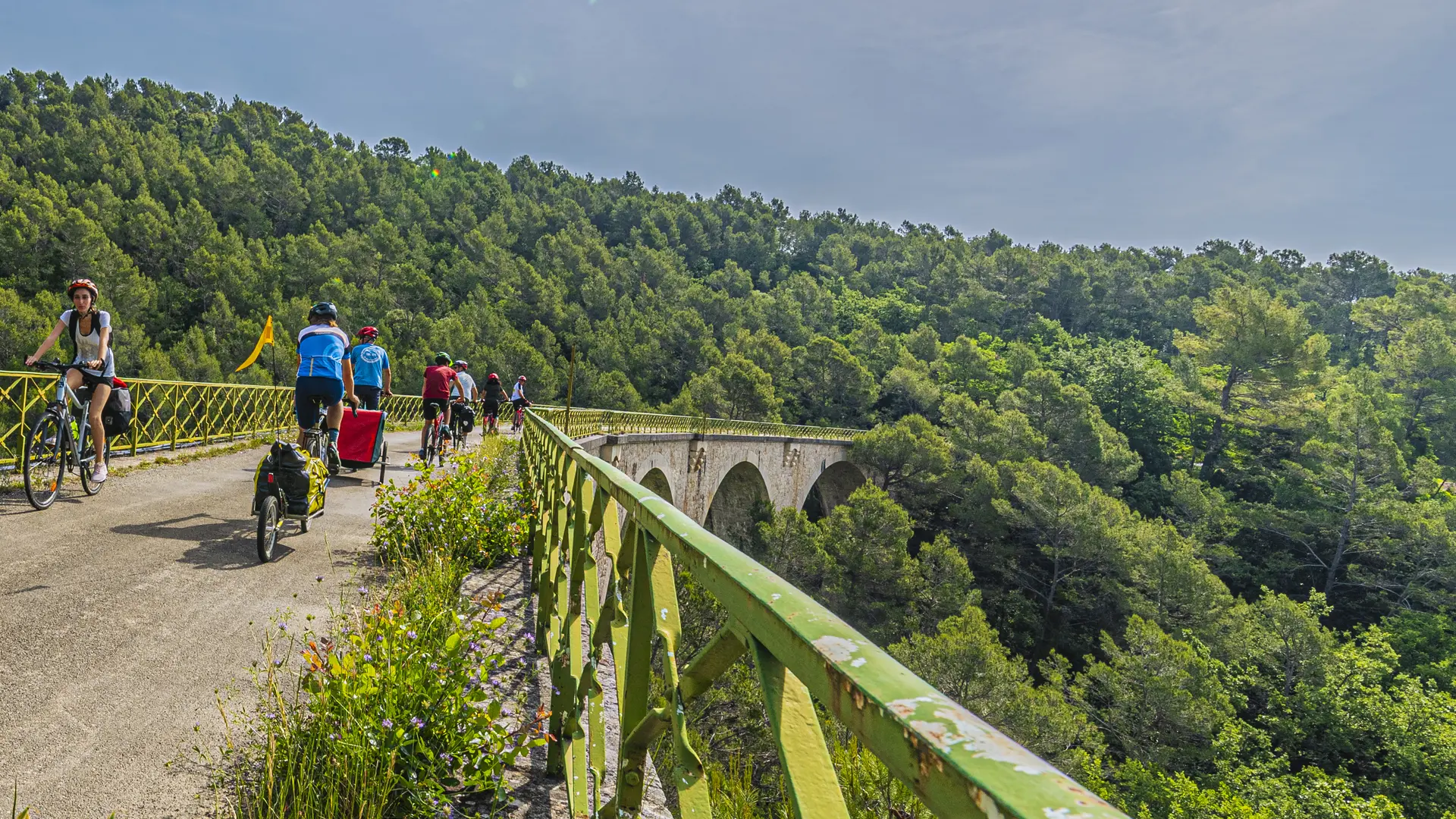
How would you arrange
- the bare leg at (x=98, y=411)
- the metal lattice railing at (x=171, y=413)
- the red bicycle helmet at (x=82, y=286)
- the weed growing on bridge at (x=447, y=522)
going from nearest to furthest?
the weed growing on bridge at (x=447, y=522)
the red bicycle helmet at (x=82, y=286)
the bare leg at (x=98, y=411)
the metal lattice railing at (x=171, y=413)

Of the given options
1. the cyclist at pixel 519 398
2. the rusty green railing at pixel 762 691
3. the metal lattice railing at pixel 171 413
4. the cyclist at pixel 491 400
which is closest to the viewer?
the rusty green railing at pixel 762 691

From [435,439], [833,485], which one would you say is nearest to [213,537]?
[435,439]

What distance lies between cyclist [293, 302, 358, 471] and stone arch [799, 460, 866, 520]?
3572cm

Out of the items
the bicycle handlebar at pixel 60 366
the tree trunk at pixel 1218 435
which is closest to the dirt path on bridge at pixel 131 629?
the bicycle handlebar at pixel 60 366

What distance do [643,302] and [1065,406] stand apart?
3763cm

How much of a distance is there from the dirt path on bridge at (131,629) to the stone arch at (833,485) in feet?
119

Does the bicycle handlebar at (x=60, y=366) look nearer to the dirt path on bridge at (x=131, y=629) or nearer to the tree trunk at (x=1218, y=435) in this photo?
the dirt path on bridge at (x=131, y=629)

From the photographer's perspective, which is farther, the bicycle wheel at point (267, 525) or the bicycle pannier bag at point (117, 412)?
the bicycle pannier bag at point (117, 412)

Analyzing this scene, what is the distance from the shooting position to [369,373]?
7.53 meters

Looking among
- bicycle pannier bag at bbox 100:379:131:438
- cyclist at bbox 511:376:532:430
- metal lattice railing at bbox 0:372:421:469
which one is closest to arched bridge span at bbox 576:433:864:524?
cyclist at bbox 511:376:532:430

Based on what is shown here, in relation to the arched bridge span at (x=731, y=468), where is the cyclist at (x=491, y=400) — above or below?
above

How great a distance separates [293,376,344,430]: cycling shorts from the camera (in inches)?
213

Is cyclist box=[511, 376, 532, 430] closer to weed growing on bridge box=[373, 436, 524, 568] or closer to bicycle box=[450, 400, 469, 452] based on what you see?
bicycle box=[450, 400, 469, 452]

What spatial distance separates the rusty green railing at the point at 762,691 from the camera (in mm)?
463
